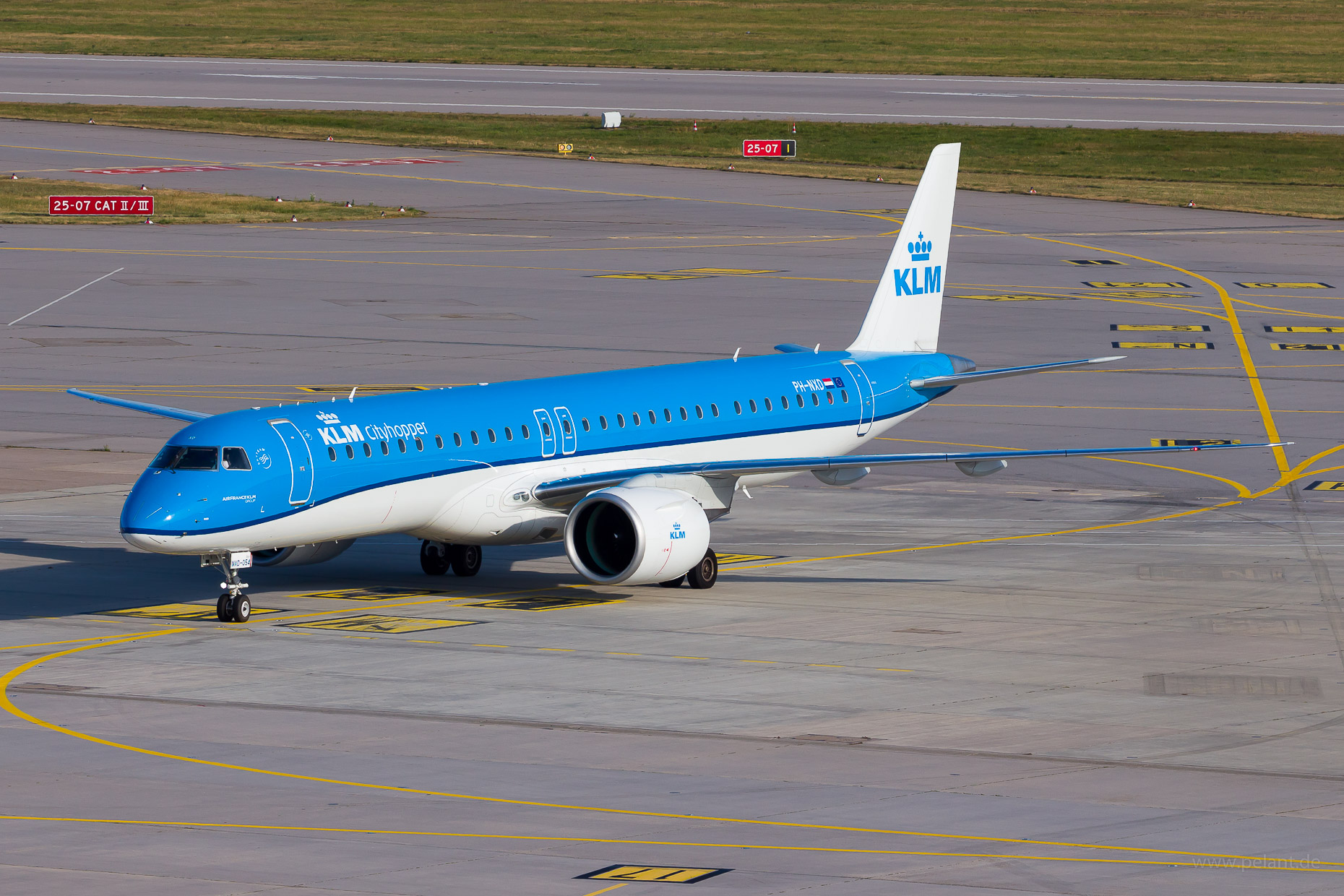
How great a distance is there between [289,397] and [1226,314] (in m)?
39.1

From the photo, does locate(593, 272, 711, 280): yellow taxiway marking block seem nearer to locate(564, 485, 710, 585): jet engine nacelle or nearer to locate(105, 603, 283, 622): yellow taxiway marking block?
locate(564, 485, 710, 585): jet engine nacelle

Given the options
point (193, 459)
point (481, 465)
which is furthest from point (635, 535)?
point (193, 459)

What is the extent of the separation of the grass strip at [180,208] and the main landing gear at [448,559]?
6193 centimetres

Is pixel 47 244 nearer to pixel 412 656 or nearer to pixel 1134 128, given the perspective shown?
pixel 412 656

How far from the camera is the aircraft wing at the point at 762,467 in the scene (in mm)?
40719

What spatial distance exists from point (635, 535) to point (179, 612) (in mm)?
8773

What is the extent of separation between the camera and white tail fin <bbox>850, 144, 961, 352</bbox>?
165ft

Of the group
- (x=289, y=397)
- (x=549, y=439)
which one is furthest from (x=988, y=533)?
→ (x=289, y=397)

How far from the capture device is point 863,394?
47969 millimetres

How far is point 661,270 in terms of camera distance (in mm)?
89812

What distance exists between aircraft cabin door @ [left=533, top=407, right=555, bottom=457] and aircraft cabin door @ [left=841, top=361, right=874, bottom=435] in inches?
357

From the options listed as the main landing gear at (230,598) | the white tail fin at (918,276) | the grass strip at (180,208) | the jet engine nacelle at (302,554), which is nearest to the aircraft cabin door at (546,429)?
the jet engine nacelle at (302,554)

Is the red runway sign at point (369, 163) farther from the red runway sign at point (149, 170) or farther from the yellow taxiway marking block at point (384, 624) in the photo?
the yellow taxiway marking block at point (384, 624)

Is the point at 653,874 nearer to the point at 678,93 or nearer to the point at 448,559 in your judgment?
the point at 448,559
